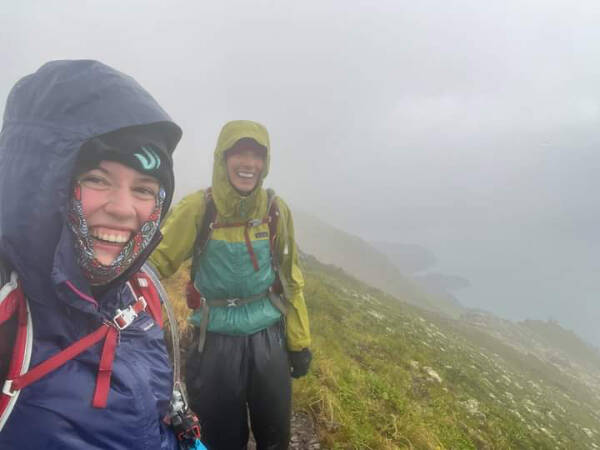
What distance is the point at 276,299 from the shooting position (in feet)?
13.2

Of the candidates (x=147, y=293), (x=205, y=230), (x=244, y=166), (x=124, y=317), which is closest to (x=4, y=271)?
(x=124, y=317)

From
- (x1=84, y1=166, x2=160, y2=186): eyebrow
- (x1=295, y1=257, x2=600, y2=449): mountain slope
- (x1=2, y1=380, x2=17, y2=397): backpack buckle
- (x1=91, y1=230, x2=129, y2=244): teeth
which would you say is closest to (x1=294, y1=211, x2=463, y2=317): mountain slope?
(x1=295, y1=257, x2=600, y2=449): mountain slope

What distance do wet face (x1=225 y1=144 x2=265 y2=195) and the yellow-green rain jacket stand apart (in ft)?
0.21

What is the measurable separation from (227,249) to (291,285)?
1.02 metres

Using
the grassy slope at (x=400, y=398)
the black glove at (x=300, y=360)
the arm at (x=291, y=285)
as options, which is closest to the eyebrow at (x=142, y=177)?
the arm at (x=291, y=285)

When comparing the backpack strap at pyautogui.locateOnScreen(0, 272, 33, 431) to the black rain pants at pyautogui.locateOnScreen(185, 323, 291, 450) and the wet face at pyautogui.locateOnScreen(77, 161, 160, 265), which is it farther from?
the black rain pants at pyautogui.locateOnScreen(185, 323, 291, 450)

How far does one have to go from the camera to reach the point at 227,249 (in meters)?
3.62

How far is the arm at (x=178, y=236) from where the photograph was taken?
3.56 meters

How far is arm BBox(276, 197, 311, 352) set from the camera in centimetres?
412

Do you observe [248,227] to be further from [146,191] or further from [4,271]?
[4,271]

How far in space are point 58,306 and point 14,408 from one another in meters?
0.47

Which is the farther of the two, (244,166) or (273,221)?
(273,221)

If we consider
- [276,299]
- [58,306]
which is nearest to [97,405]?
[58,306]

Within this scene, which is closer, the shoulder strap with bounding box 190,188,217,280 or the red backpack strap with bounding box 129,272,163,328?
the red backpack strap with bounding box 129,272,163,328
